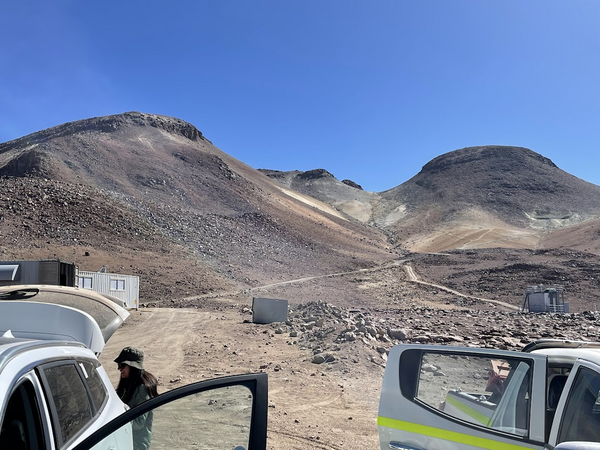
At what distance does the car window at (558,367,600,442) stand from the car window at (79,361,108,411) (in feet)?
9.73

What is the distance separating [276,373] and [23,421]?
950 cm

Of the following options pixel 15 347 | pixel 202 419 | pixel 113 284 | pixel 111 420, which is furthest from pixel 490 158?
pixel 15 347

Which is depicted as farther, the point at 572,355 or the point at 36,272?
the point at 36,272

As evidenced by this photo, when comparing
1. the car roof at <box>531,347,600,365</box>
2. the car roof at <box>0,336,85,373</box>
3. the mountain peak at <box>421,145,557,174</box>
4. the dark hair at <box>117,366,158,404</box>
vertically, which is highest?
the mountain peak at <box>421,145,557,174</box>

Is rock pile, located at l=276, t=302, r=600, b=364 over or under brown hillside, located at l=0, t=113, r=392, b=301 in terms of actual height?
under

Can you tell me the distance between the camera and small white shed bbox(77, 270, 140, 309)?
24344 millimetres

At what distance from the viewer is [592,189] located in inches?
4688

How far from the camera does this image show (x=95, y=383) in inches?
136

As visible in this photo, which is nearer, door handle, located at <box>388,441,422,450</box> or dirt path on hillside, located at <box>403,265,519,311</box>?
door handle, located at <box>388,441,422,450</box>

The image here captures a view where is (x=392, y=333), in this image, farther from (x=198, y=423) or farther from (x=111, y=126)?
(x=111, y=126)

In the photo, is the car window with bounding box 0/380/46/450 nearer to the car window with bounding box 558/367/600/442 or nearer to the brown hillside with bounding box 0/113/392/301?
the car window with bounding box 558/367/600/442

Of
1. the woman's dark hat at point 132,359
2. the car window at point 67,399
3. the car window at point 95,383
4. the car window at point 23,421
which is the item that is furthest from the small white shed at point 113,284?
the car window at point 23,421

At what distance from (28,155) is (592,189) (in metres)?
118

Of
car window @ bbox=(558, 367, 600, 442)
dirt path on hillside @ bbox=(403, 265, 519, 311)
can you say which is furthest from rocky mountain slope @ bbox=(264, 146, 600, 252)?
car window @ bbox=(558, 367, 600, 442)
